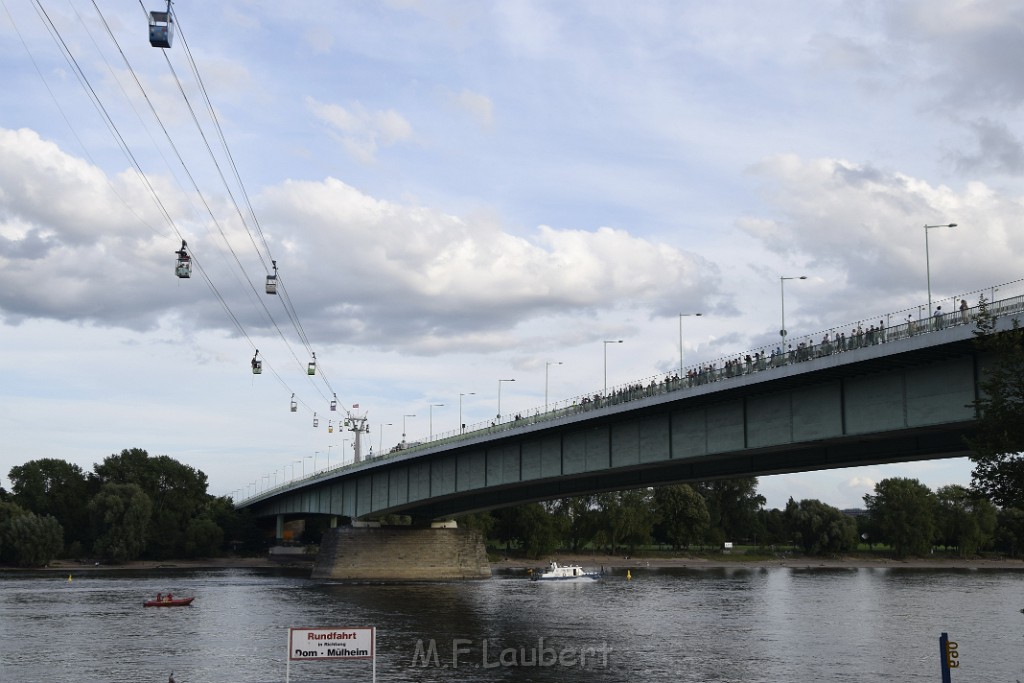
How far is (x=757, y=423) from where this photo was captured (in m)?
56.4

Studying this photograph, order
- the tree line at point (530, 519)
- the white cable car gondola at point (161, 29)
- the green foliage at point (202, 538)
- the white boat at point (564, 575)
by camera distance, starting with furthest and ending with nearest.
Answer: the green foliage at point (202, 538)
the tree line at point (530, 519)
the white boat at point (564, 575)
the white cable car gondola at point (161, 29)

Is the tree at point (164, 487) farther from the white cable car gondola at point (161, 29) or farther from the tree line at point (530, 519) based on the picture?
the white cable car gondola at point (161, 29)

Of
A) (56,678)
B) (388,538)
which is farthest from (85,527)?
(56,678)

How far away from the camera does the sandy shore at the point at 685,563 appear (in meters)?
164

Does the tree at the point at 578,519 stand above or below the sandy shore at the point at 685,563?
above

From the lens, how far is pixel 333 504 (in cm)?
13125

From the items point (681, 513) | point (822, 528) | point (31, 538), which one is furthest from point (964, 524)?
point (31, 538)

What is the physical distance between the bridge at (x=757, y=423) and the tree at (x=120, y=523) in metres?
78.9

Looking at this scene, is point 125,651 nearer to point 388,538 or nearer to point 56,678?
point 56,678

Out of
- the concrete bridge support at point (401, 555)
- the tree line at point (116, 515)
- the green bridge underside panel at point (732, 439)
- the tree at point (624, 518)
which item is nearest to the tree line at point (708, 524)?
the tree at point (624, 518)

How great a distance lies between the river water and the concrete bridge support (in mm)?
5686

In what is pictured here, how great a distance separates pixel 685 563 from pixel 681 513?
12440 mm

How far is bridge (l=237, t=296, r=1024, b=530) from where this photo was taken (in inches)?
1777

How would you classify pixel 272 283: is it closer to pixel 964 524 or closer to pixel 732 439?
pixel 732 439
